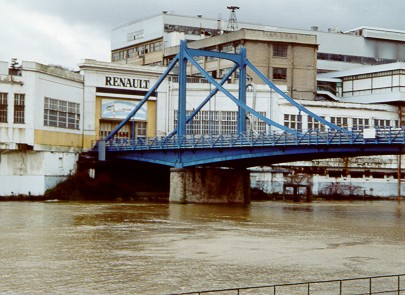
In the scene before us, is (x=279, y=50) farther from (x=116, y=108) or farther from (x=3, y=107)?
(x=3, y=107)

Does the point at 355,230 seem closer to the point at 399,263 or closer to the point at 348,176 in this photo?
the point at 399,263

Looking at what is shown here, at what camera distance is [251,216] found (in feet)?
220

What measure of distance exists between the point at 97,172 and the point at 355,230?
43.4 metres

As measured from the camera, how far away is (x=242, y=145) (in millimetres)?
78062

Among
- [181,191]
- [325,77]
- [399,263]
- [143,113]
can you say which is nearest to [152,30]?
[325,77]

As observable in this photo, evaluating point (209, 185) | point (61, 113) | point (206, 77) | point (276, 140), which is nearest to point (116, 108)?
point (61, 113)

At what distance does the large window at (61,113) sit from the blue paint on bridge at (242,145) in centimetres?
378

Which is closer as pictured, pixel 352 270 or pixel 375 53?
pixel 352 270

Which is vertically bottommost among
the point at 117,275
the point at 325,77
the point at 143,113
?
the point at 117,275

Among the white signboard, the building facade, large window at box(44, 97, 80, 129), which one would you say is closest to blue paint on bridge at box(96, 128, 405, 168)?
large window at box(44, 97, 80, 129)

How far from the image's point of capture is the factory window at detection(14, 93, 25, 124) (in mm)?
87125

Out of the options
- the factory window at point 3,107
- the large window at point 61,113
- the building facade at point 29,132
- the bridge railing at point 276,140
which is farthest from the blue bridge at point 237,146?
the factory window at point 3,107

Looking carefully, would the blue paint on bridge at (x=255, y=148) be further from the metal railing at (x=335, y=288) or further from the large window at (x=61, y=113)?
the metal railing at (x=335, y=288)

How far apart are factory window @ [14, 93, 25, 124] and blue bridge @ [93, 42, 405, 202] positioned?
8.63m
